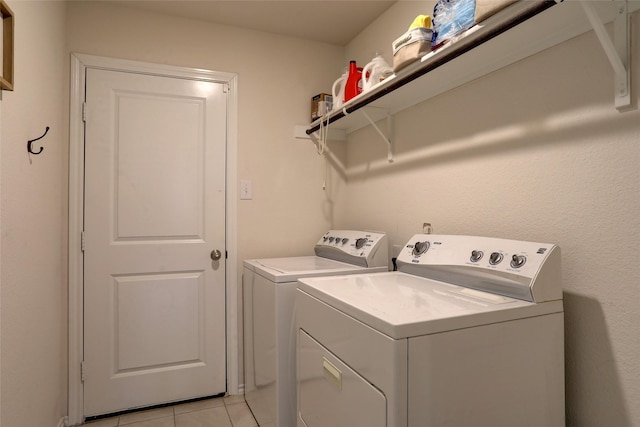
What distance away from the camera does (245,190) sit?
2.38m

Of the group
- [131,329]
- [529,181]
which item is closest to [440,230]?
[529,181]

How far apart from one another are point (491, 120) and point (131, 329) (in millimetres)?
2226

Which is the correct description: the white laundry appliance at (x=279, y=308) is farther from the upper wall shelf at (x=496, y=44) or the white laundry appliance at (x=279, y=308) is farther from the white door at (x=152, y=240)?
the upper wall shelf at (x=496, y=44)

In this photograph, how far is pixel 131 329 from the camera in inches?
84.0

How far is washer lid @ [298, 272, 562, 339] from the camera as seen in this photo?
90cm

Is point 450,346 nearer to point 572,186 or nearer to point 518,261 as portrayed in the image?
point 518,261

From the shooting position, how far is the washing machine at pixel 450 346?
882 millimetres

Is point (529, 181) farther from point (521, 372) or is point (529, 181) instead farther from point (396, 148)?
point (396, 148)

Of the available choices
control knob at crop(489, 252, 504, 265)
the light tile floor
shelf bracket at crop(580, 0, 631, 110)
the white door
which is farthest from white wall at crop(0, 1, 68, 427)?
shelf bracket at crop(580, 0, 631, 110)

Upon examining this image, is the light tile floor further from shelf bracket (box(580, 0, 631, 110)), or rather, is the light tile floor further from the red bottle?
shelf bracket (box(580, 0, 631, 110))

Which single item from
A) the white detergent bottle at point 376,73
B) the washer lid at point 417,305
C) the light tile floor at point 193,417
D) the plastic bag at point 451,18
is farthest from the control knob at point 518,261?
the light tile floor at point 193,417

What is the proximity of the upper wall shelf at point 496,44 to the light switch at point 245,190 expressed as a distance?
36.6 inches

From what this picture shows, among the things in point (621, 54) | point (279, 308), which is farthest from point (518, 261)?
point (279, 308)

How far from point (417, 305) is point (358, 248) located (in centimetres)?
94
